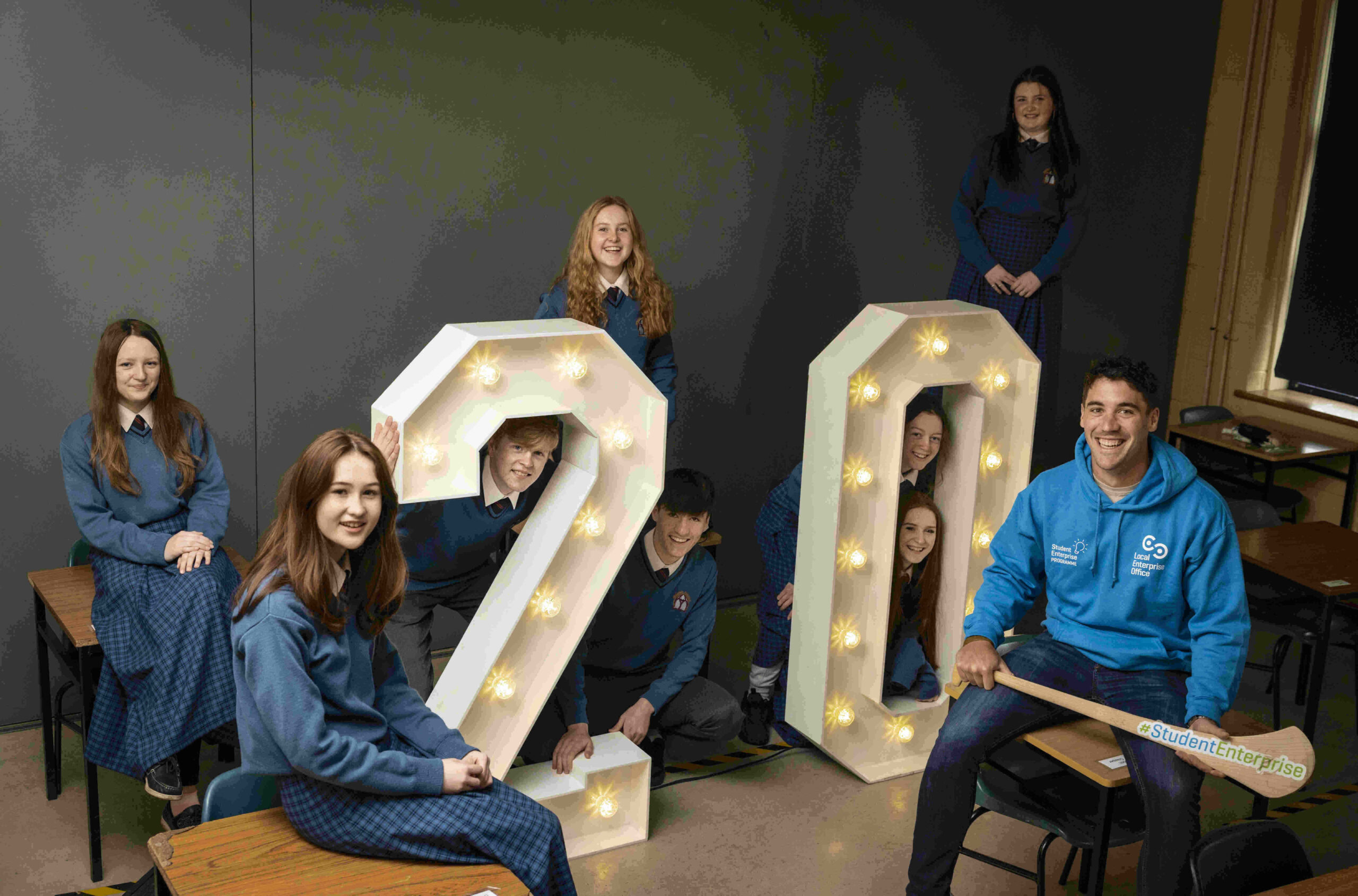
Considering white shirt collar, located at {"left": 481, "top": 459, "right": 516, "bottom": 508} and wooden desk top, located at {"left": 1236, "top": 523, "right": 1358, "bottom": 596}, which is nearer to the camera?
white shirt collar, located at {"left": 481, "top": 459, "right": 516, "bottom": 508}

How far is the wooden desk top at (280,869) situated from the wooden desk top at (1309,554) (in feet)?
10.2

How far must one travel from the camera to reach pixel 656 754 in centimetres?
448

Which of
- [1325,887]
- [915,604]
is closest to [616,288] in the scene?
[915,604]

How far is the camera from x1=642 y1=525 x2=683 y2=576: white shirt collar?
4.35 meters

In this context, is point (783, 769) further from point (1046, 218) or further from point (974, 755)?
point (1046, 218)

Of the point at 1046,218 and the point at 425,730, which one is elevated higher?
the point at 1046,218

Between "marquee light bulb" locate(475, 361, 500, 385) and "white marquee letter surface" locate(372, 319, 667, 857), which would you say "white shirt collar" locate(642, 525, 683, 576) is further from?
"marquee light bulb" locate(475, 361, 500, 385)

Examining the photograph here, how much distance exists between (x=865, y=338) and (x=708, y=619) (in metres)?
1.11

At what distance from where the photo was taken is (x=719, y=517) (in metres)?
6.12

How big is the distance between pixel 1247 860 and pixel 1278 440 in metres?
4.19

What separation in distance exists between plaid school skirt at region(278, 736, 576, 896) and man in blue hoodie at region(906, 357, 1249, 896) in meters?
1.24

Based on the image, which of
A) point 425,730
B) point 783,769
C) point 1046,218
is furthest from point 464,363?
point 1046,218

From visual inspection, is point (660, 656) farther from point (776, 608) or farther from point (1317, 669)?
point (1317, 669)

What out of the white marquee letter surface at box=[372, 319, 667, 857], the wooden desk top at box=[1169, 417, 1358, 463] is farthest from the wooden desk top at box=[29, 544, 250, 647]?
the wooden desk top at box=[1169, 417, 1358, 463]
